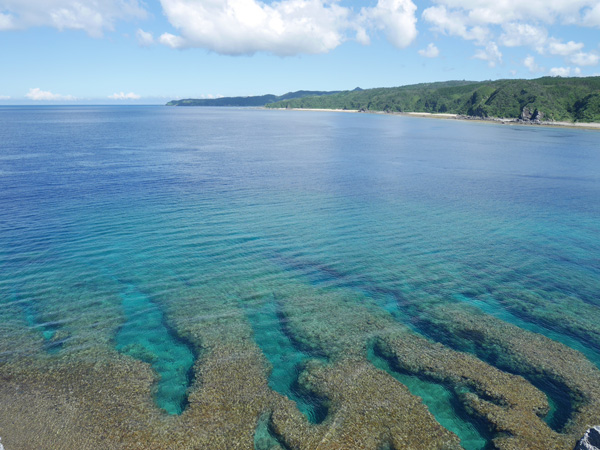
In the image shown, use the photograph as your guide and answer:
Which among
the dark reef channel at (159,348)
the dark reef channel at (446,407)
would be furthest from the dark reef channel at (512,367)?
the dark reef channel at (159,348)

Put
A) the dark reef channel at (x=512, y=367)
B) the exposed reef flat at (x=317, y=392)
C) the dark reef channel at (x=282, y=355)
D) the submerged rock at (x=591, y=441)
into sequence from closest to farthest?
the submerged rock at (x=591, y=441) < the exposed reef flat at (x=317, y=392) < the dark reef channel at (x=512, y=367) < the dark reef channel at (x=282, y=355)

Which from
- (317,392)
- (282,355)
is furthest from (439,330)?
(282,355)

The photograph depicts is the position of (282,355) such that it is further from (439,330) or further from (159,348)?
(439,330)

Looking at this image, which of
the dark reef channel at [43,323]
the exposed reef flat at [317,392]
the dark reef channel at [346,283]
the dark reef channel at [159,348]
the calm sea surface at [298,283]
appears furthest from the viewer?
the dark reef channel at [346,283]

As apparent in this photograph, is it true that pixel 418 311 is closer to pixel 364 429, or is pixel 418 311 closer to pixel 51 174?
pixel 364 429

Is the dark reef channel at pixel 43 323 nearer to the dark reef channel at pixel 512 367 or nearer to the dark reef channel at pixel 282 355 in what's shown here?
the dark reef channel at pixel 282 355

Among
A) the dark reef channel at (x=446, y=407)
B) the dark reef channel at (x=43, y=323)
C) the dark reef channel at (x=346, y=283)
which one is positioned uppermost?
the dark reef channel at (x=43, y=323)

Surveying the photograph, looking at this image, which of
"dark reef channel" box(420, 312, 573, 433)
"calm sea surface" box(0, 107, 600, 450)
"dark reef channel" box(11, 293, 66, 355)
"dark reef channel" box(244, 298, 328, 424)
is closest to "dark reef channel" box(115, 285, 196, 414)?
"calm sea surface" box(0, 107, 600, 450)
